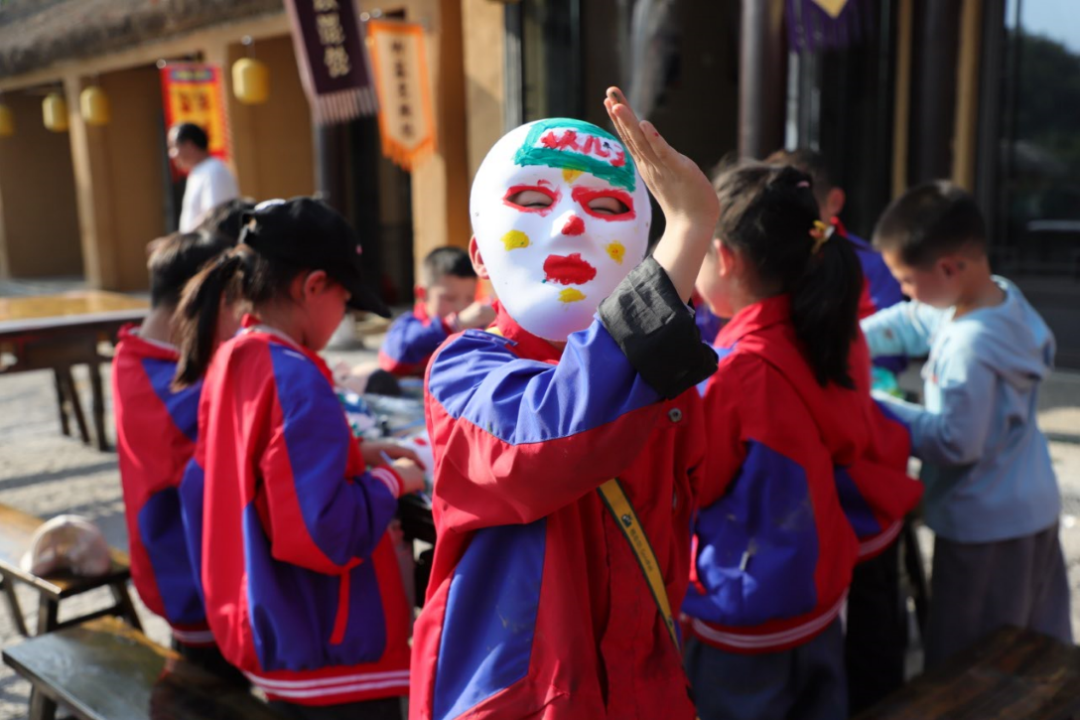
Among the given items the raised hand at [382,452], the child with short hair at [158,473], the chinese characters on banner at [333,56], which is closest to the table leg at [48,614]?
the child with short hair at [158,473]

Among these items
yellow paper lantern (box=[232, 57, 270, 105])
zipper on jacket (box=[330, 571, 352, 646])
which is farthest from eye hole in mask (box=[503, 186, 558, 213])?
yellow paper lantern (box=[232, 57, 270, 105])

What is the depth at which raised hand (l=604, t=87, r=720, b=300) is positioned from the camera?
910 millimetres

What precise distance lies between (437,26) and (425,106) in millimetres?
747

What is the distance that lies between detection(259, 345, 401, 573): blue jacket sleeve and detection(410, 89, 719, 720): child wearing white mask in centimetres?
39

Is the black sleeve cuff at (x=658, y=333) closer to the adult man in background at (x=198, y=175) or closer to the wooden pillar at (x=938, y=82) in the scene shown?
the wooden pillar at (x=938, y=82)

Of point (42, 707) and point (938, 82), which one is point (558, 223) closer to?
point (42, 707)

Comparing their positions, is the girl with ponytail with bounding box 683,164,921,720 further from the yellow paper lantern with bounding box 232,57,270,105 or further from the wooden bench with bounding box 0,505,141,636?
the yellow paper lantern with bounding box 232,57,270,105

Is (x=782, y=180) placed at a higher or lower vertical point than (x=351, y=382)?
higher

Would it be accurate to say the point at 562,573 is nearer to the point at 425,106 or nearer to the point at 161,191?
the point at 425,106

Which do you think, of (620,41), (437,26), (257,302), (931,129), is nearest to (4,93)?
(437,26)

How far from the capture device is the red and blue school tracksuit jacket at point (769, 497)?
1.63 metres

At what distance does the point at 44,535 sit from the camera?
2377 mm

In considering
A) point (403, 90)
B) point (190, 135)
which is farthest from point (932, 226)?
point (403, 90)

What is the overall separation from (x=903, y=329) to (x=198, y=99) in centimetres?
769
